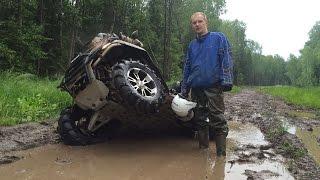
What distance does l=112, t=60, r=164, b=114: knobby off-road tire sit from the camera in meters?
5.18

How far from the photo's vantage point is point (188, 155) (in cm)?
544

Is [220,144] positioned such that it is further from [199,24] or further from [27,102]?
[27,102]

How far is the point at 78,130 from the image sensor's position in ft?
20.0

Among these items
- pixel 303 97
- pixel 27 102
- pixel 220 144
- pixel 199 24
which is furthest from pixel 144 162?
pixel 303 97

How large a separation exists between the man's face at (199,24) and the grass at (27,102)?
368 centimetres

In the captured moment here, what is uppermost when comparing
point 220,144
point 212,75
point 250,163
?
point 212,75

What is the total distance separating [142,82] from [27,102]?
400 cm

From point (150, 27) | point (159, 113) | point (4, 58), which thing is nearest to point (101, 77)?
point (159, 113)

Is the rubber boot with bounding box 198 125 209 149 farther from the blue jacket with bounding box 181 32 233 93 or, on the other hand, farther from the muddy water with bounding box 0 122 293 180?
the blue jacket with bounding box 181 32 233 93

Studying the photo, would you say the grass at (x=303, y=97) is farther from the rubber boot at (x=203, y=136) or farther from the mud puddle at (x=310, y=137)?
the rubber boot at (x=203, y=136)

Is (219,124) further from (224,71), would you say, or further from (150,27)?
(150,27)

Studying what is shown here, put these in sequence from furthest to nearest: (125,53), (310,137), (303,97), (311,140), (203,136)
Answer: (303,97) < (310,137) < (311,140) < (125,53) < (203,136)

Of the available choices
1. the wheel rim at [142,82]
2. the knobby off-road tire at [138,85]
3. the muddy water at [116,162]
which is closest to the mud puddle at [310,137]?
the muddy water at [116,162]

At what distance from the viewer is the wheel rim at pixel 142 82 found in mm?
5512
